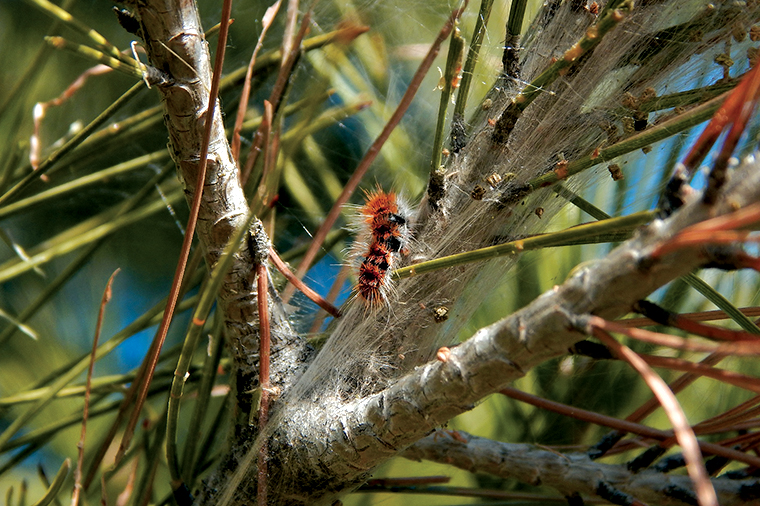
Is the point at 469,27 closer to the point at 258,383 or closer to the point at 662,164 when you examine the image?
the point at 662,164

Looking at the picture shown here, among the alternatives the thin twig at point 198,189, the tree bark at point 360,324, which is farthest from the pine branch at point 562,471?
the thin twig at point 198,189

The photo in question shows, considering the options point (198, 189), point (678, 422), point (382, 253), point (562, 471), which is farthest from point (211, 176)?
point (562, 471)

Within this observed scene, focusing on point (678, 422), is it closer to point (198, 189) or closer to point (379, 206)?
point (198, 189)

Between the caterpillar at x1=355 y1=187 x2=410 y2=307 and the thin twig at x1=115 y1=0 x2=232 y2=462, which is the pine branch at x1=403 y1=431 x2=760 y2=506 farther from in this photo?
the thin twig at x1=115 y1=0 x2=232 y2=462

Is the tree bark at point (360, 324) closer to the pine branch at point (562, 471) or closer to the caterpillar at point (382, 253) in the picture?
the caterpillar at point (382, 253)

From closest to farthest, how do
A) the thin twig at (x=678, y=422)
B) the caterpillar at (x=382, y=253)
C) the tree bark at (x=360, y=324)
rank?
the thin twig at (x=678, y=422) < the tree bark at (x=360, y=324) < the caterpillar at (x=382, y=253)

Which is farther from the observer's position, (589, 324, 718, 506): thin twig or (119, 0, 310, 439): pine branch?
(119, 0, 310, 439): pine branch

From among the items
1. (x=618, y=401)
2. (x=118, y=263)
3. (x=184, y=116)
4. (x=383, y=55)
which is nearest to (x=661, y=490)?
(x=618, y=401)

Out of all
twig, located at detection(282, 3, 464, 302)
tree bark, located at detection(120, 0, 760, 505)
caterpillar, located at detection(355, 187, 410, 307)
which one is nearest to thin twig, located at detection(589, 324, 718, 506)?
tree bark, located at detection(120, 0, 760, 505)

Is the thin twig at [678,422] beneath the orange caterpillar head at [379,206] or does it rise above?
beneath

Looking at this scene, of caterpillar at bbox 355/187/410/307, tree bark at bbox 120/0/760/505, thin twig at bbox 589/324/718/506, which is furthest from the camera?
caterpillar at bbox 355/187/410/307

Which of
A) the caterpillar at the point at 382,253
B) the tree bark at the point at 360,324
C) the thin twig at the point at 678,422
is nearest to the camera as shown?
the thin twig at the point at 678,422
